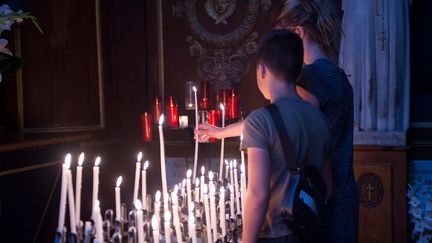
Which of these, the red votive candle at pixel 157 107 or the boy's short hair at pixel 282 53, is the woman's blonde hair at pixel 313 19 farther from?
the red votive candle at pixel 157 107

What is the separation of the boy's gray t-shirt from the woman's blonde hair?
1.51 feet

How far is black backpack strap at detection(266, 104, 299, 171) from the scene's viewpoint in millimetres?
1578

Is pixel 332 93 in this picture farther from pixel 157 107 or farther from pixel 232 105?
pixel 157 107

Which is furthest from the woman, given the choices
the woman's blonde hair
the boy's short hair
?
the boy's short hair

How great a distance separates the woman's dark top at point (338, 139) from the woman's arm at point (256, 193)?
0.45m

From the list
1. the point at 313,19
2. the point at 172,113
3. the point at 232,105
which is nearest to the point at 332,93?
the point at 313,19

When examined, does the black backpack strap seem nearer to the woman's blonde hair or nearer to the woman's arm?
the woman's arm

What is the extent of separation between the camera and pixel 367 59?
411cm

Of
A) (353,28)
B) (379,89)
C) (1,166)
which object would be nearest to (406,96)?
(379,89)

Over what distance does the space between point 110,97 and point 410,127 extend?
2949 mm

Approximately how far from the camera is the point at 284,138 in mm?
1577

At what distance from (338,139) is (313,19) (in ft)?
1.62

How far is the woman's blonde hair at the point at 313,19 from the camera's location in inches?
77.2

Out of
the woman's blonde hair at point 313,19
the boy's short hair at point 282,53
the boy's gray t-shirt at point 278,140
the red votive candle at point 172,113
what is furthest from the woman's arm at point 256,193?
the red votive candle at point 172,113
